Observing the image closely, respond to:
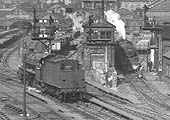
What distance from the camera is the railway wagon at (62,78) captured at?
1170 inches

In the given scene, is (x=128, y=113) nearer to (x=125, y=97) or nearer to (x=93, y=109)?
(x=93, y=109)

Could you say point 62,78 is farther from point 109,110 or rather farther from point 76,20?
point 76,20

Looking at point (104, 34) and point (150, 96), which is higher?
point (104, 34)

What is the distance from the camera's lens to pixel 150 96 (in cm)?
3469

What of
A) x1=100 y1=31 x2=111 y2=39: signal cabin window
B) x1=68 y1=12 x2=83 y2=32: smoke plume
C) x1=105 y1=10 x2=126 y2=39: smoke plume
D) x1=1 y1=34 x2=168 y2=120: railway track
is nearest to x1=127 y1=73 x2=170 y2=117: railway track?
x1=1 y1=34 x2=168 y2=120: railway track

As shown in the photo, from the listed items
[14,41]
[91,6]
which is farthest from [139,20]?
[14,41]

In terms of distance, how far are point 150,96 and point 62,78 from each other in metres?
8.51

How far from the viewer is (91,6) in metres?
127

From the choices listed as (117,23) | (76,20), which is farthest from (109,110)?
(76,20)

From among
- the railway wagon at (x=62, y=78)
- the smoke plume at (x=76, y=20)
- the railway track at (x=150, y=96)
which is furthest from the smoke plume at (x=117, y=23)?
the railway wagon at (x=62, y=78)

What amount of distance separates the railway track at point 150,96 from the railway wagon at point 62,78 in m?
5.22

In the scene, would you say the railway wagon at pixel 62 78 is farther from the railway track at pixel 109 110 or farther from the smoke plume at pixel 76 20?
the smoke plume at pixel 76 20

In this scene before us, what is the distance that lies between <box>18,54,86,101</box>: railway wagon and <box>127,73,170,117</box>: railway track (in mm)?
5223

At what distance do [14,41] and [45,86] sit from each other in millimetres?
52961
